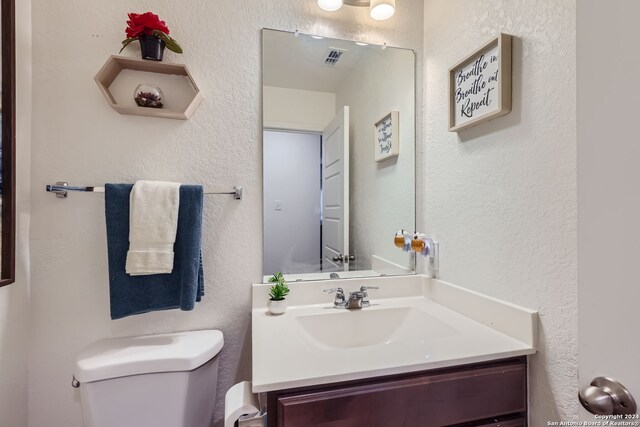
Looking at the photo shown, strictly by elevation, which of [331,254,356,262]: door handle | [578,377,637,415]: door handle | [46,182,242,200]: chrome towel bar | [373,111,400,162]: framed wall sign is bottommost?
[578,377,637,415]: door handle

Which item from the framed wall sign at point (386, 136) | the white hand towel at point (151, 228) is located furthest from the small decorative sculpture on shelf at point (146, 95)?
the framed wall sign at point (386, 136)

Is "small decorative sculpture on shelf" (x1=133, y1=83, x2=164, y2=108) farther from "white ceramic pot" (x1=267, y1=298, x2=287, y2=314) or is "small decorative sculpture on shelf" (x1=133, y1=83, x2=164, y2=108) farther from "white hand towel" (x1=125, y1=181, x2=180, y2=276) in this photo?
"white ceramic pot" (x1=267, y1=298, x2=287, y2=314)

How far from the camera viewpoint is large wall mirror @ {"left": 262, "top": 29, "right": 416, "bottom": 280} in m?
1.25

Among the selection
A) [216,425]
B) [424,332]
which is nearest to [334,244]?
[424,332]

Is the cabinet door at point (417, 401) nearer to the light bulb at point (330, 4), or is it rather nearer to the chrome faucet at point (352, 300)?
the chrome faucet at point (352, 300)

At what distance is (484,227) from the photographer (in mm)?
1020

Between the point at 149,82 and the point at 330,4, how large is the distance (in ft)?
2.62

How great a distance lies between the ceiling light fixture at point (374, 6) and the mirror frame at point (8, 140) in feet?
3.47

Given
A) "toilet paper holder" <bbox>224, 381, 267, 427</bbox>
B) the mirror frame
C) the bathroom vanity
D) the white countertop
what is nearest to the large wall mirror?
the white countertop

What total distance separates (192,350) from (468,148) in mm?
1212

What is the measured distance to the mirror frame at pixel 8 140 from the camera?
2.93ft

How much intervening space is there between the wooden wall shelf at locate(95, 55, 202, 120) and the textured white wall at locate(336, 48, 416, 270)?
645 mm

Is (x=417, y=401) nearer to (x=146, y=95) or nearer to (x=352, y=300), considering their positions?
(x=352, y=300)

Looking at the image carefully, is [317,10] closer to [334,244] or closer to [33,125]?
[334,244]
